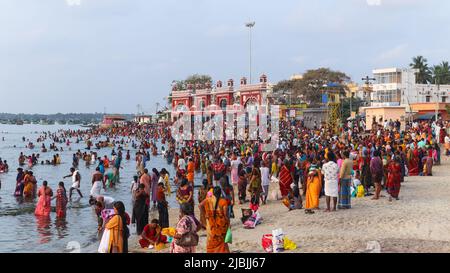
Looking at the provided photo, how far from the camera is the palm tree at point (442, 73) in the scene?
239 feet

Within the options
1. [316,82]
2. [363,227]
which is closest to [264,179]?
[363,227]

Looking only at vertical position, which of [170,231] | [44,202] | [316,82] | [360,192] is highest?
[316,82]

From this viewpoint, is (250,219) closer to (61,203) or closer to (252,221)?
(252,221)

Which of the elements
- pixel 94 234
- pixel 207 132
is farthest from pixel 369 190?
pixel 207 132

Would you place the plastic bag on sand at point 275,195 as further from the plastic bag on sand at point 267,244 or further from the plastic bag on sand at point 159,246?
the plastic bag on sand at point 267,244

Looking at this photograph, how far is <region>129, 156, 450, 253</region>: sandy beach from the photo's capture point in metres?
9.38

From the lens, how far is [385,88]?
53719 mm

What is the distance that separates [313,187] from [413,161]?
27.6ft

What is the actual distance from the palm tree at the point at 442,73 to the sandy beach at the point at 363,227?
6344 centimetres

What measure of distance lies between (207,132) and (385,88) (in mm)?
18349

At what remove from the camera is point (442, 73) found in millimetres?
73688

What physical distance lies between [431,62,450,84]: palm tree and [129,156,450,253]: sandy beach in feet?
208
